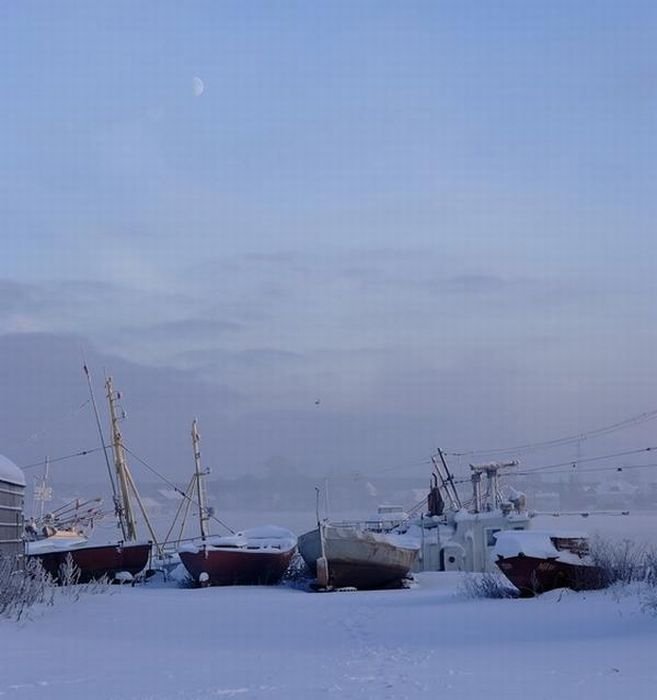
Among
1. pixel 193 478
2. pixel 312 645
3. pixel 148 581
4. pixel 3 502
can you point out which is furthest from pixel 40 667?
pixel 193 478

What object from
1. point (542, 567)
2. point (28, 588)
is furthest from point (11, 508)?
point (542, 567)

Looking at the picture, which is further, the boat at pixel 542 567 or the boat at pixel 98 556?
the boat at pixel 98 556

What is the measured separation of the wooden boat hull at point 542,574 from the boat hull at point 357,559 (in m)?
9.25

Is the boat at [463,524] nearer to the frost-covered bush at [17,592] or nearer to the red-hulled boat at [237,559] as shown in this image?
the red-hulled boat at [237,559]

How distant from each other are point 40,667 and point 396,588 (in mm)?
21166

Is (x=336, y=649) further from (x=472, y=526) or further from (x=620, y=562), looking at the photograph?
(x=472, y=526)

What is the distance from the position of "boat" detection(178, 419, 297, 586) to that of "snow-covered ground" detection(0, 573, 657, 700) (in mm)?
6867

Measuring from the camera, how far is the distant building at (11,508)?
80.1 feet

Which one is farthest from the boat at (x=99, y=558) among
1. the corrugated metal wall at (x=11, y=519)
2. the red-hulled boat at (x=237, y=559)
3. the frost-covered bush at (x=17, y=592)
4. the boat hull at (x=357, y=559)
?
the frost-covered bush at (x=17, y=592)

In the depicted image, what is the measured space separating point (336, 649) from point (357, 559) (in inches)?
686

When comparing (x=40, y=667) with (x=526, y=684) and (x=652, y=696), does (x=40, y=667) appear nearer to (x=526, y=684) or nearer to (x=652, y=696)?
(x=526, y=684)

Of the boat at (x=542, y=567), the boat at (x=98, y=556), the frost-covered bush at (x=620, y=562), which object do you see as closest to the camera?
the frost-covered bush at (x=620, y=562)

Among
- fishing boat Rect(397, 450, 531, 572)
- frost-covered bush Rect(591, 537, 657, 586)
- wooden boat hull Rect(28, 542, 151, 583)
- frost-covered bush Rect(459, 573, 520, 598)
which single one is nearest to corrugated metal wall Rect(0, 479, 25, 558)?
wooden boat hull Rect(28, 542, 151, 583)

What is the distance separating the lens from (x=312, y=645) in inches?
642
